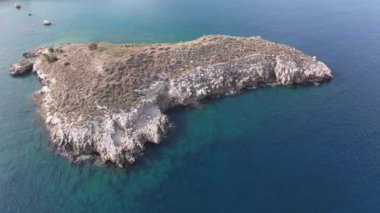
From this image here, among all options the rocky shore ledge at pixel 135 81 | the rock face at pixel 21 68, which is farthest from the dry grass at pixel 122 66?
the rock face at pixel 21 68

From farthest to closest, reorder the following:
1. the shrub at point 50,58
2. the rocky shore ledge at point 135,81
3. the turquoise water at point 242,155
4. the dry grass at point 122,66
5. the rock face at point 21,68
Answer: the rock face at point 21,68 < the shrub at point 50,58 < the dry grass at point 122,66 < the rocky shore ledge at point 135,81 < the turquoise water at point 242,155

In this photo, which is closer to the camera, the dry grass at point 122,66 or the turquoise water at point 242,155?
the turquoise water at point 242,155

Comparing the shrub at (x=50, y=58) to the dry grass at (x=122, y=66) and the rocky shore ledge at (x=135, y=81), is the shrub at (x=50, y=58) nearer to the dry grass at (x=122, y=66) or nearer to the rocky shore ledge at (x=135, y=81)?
the rocky shore ledge at (x=135, y=81)

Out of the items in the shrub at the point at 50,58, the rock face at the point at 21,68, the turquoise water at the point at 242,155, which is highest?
the shrub at the point at 50,58

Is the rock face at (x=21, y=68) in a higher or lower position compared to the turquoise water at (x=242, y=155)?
higher

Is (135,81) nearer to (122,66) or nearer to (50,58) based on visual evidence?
(122,66)

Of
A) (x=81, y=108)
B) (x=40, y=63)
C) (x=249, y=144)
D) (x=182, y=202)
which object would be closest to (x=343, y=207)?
(x=249, y=144)

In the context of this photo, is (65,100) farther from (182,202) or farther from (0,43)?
(0,43)
